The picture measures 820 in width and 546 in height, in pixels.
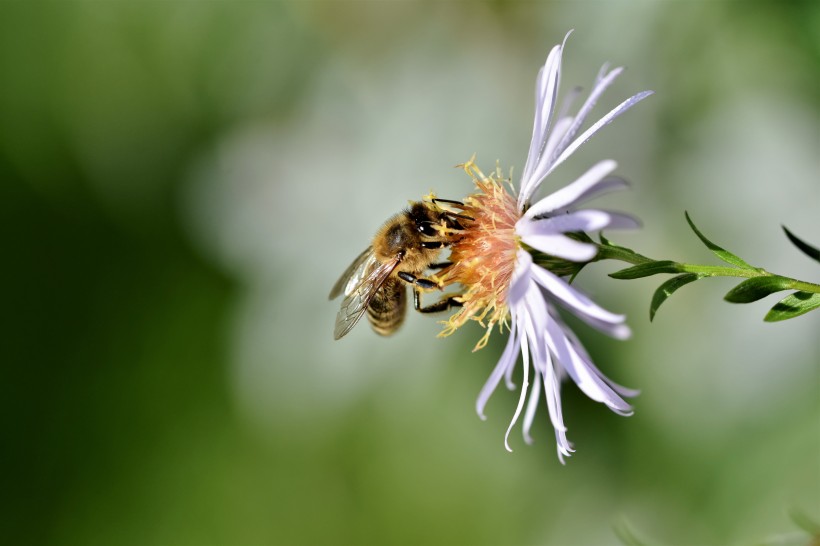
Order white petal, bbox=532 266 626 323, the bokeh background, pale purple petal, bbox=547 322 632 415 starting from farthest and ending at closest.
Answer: the bokeh background < pale purple petal, bbox=547 322 632 415 < white petal, bbox=532 266 626 323

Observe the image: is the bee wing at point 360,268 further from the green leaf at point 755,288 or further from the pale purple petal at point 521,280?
the green leaf at point 755,288

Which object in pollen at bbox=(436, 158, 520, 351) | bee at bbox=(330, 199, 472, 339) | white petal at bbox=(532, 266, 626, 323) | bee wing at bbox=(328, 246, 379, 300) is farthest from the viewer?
bee wing at bbox=(328, 246, 379, 300)

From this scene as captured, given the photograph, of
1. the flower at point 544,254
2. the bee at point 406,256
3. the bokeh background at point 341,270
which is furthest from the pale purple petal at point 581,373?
the bokeh background at point 341,270

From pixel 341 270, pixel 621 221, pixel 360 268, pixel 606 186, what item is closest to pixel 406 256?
pixel 360 268

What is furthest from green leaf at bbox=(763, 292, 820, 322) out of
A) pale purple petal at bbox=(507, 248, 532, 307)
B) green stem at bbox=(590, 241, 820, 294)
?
pale purple petal at bbox=(507, 248, 532, 307)

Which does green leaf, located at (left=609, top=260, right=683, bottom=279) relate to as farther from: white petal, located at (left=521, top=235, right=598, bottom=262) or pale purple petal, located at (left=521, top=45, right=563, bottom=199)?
pale purple petal, located at (left=521, top=45, right=563, bottom=199)

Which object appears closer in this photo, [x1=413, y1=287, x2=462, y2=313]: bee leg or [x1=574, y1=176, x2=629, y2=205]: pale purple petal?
[x1=574, y1=176, x2=629, y2=205]: pale purple petal
